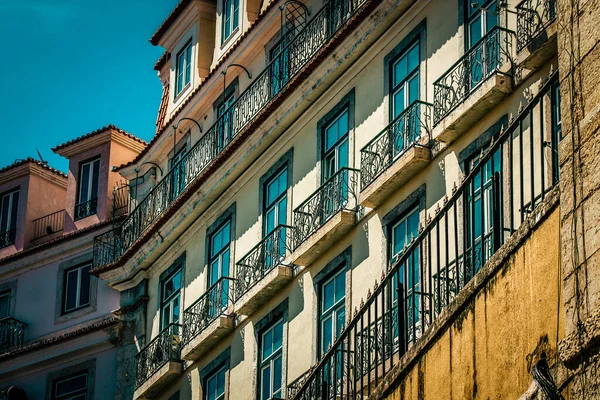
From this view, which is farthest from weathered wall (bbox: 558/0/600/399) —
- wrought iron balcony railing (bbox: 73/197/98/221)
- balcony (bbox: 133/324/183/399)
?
wrought iron balcony railing (bbox: 73/197/98/221)

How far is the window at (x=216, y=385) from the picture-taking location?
2509cm

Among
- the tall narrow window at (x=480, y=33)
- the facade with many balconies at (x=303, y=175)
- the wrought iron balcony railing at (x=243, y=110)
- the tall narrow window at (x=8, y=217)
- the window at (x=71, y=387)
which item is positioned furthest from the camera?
the tall narrow window at (x=8, y=217)

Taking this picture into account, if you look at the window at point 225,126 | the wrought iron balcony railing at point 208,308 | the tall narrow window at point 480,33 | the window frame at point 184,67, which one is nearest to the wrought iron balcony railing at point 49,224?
the window frame at point 184,67

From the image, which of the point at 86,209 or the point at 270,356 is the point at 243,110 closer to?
the point at 270,356

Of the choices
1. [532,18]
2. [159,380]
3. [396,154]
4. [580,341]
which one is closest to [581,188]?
[580,341]

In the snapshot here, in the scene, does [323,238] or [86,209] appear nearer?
[323,238]

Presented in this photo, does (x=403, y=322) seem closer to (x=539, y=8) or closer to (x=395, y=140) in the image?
(x=539, y=8)

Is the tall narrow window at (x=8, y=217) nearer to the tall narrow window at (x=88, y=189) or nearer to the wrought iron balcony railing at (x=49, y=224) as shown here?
the wrought iron balcony railing at (x=49, y=224)

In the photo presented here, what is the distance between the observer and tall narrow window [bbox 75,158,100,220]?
111ft

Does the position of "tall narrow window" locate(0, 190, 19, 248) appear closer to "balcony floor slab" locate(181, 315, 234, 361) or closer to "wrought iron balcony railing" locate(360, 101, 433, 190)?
"balcony floor slab" locate(181, 315, 234, 361)

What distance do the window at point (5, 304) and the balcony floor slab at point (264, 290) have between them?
10.7 metres

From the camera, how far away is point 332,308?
22.0 meters

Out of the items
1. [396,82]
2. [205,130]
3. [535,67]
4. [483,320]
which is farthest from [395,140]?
[483,320]

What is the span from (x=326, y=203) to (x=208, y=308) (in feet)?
13.6
